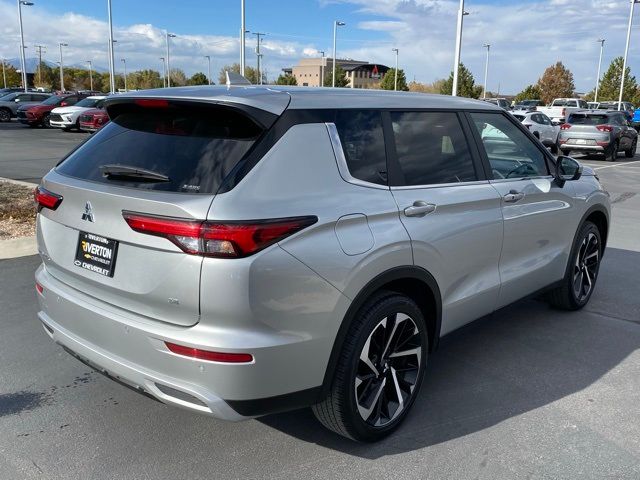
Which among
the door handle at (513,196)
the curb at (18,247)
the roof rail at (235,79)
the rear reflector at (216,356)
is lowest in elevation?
the curb at (18,247)

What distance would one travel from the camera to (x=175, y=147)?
109 inches

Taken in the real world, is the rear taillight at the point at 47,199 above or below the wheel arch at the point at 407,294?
above

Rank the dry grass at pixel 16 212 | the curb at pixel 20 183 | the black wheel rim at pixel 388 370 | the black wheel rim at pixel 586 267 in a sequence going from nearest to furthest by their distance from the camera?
the black wheel rim at pixel 388 370, the black wheel rim at pixel 586 267, the dry grass at pixel 16 212, the curb at pixel 20 183

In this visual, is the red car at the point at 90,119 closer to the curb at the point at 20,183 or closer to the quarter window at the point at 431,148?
the curb at the point at 20,183

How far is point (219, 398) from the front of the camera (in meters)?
2.52

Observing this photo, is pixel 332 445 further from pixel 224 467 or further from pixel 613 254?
pixel 613 254

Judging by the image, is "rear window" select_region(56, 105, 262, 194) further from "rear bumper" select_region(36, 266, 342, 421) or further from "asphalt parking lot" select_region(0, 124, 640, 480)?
"asphalt parking lot" select_region(0, 124, 640, 480)

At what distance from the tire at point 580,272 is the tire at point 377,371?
2228 mm

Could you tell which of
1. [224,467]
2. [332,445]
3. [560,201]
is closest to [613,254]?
[560,201]

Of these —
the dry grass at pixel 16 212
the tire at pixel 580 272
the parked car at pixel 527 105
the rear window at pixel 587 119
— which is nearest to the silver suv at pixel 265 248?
the tire at pixel 580 272

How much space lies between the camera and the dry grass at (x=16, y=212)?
7328mm

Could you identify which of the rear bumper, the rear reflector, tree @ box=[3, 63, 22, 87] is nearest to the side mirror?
the rear bumper

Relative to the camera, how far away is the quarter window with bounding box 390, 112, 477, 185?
3.34 m

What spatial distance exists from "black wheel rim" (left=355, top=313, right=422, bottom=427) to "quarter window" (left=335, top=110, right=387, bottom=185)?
0.75m
